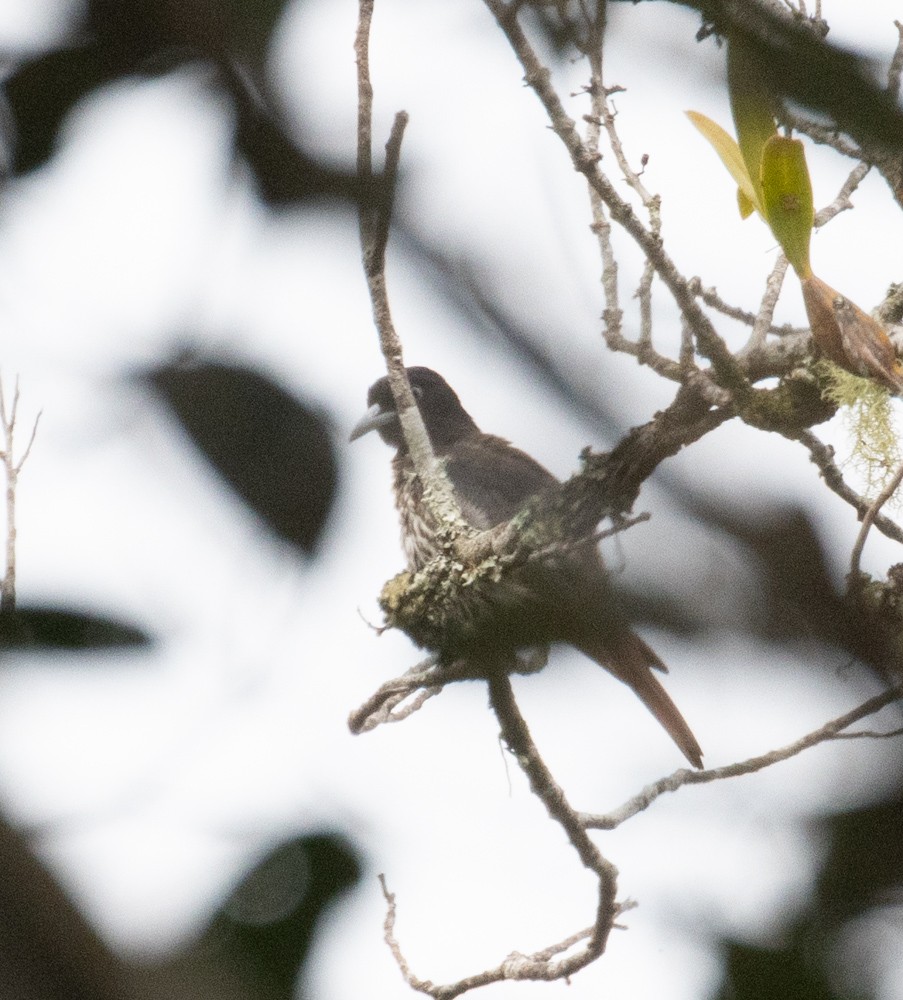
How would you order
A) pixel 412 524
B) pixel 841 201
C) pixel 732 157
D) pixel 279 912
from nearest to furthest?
pixel 279 912 < pixel 732 157 < pixel 841 201 < pixel 412 524

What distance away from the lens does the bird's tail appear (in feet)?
→ 1.59

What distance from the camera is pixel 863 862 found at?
43cm

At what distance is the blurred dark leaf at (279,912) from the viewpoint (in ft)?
1.70

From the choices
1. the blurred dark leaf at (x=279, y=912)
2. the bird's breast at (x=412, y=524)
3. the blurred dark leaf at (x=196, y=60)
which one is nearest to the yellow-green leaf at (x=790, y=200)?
the blurred dark leaf at (x=196, y=60)

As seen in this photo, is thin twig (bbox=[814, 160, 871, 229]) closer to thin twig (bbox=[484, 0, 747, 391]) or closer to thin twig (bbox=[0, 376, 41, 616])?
thin twig (bbox=[484, 0, 747, 391])

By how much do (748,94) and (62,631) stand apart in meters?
0.41

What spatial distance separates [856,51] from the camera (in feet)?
1.26

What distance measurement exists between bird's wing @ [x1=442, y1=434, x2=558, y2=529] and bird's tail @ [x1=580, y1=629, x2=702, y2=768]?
3.66m

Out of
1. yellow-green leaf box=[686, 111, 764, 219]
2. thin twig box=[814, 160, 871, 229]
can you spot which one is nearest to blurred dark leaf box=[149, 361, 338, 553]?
yellow-green leaf box=[686, 111, 764, 219]

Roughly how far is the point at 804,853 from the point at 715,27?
30 cm

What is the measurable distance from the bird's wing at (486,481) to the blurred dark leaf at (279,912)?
3.81m

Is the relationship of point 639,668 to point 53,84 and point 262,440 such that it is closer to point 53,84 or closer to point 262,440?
point 262,440

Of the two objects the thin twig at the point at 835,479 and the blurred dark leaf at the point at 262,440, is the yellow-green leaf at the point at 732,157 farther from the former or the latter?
the blurred dark leaf at the point at 262,440

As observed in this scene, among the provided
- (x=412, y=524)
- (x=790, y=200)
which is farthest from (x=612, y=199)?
(x=412, y=524)
